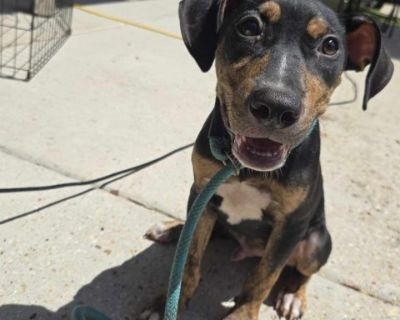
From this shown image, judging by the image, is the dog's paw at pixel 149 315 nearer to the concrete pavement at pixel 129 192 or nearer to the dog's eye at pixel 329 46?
the concrete pavement at pixel 129 192

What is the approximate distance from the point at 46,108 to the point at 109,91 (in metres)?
0.72

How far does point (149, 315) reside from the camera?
2678mm

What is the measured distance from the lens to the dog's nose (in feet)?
6.25

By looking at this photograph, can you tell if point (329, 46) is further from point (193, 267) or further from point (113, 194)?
point (113, 194)

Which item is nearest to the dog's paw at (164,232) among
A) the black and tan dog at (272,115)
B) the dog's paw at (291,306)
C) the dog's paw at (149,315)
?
the black and tan dog at (272,115)

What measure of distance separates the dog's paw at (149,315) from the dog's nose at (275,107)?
122cm

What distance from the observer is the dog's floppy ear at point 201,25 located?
7.55 ft

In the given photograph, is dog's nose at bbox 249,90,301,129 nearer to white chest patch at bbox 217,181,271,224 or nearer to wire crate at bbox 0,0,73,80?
white chest patch at bbox 217,181,271,224

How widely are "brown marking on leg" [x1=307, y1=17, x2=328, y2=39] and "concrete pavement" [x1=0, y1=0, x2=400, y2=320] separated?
4.87 feet

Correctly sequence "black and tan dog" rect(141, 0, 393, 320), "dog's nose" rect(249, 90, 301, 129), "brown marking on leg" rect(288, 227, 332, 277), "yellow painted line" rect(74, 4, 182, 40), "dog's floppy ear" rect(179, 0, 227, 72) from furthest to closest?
"yellow painted line" rect(74, 4, 182, 40) → "brown marking on leg" rect(288, 227, 332, 277) → "dog's floppy ear" rect(179, 0, 227, 72) → "black and tan dog" rect(141, 0, 393, 320) → "dog's nose" rect(249, 90, 301, 129)

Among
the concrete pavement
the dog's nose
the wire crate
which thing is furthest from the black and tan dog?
the wire crate

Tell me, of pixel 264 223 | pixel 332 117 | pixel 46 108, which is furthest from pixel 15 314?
pixel 332 117

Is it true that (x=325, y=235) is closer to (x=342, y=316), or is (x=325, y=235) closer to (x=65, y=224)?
(x=342, y=316)

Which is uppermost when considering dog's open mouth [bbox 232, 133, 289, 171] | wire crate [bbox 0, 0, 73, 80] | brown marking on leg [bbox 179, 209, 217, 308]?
dog's open mouth [bbox 232, 133, 289, 171]
